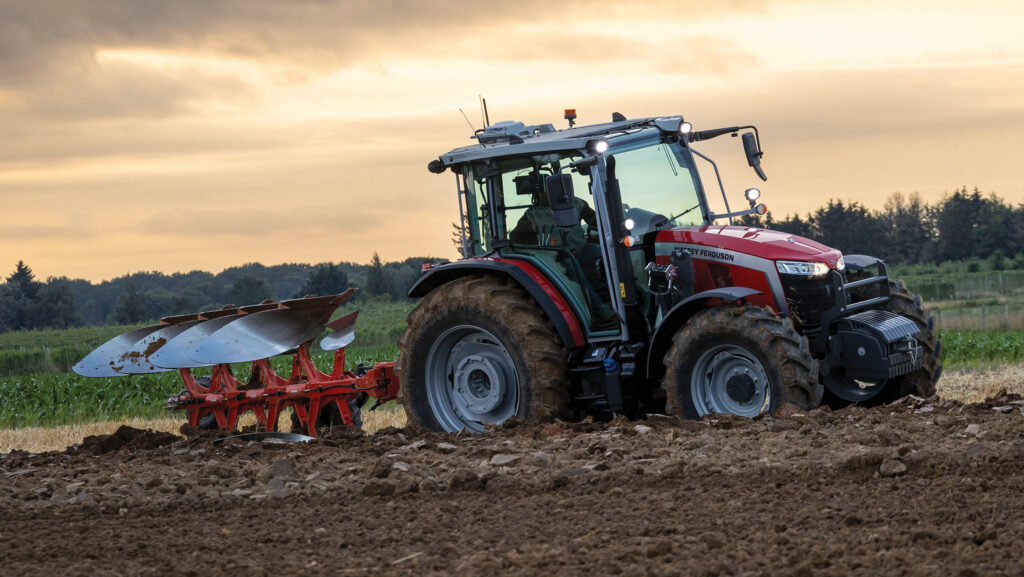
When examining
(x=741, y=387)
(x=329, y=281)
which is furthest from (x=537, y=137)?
(x=329, y=281)

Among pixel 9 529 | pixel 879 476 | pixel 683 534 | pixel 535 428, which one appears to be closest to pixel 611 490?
pixel 683 534

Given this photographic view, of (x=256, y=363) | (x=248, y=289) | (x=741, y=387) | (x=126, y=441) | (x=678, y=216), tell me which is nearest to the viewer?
(x=741, y=387)

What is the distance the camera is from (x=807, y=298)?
27.8 feet

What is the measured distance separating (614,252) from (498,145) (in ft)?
4.89

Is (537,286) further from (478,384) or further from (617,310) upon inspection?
(478,384)

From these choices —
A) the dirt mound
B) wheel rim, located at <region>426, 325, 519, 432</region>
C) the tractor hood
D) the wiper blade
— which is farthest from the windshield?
the dirt mound

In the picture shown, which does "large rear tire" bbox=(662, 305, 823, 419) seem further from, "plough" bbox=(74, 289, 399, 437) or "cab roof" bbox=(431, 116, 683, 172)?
"plough" bbox=(74, 289, 399, 437)

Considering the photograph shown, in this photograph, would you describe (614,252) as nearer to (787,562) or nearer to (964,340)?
(787,562)

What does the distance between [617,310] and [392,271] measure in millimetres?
58073

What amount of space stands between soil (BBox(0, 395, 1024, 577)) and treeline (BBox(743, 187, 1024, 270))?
6038cm

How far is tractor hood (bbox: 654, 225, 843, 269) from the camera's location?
8547 mm

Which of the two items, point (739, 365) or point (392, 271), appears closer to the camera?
point (739, 365)

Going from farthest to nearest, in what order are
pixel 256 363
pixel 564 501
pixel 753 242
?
pixel 256 363 → pixel 753 242 → pixel 564 501

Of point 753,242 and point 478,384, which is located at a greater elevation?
point 753,242
